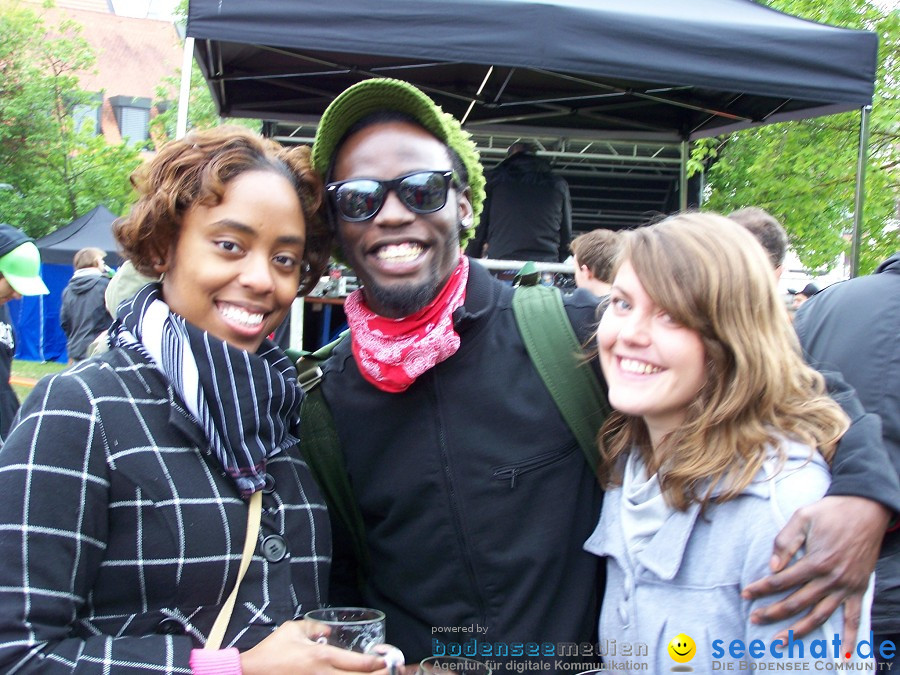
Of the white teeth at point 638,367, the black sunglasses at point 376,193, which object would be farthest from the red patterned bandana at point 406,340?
the white teeth at point 638,367

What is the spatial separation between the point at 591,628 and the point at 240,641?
88 centimetres

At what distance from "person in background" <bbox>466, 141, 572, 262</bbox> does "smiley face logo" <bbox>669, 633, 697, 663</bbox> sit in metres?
4.87

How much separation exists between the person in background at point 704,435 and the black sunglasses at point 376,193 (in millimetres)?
554

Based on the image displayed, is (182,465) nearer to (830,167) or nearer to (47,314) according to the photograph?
(830,167)

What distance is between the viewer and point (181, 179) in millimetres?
1785

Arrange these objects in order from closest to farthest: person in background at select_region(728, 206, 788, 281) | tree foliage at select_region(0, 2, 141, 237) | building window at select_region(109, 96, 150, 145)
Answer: person in background at select_region(728, 206, 788, 281), tree foliage at select_region(0, 2, 141, 237), building window at select_region(109, 96, 150, 145)

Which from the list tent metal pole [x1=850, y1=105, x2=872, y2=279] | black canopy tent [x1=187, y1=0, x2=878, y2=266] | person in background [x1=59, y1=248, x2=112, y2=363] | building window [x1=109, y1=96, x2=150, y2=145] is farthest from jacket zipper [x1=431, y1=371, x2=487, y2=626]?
building window [x1=109, y1=96, x2=150, y2=145]

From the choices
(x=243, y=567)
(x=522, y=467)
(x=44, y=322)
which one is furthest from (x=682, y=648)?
(x=44, y=322)

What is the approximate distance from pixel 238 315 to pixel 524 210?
4.78 metres

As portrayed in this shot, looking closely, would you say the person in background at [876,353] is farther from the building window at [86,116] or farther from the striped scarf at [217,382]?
the building window at [86,116]

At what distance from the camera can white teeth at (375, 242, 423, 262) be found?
6.83 ft

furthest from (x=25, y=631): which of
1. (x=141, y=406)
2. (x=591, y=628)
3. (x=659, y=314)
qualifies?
(x=659, y=314)

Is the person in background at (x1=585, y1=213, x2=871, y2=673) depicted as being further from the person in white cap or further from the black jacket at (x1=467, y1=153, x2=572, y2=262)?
the black jacket at (x1=467, y1=153, x2=572, y2=262)

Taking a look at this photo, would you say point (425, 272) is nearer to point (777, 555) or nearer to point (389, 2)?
point (777, 555)
